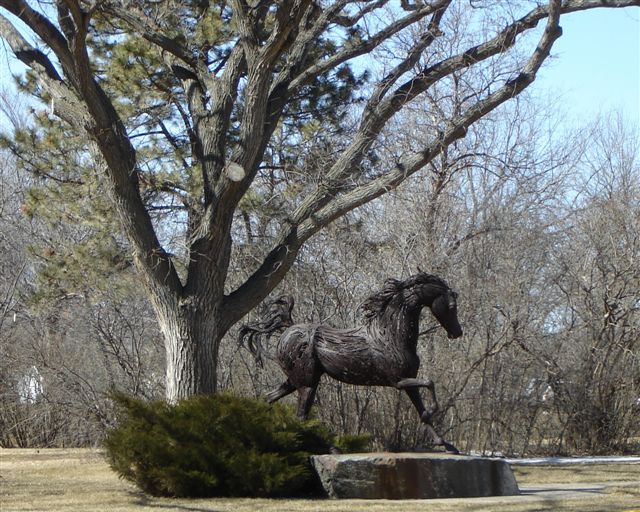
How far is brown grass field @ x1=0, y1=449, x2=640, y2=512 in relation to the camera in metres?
9.04

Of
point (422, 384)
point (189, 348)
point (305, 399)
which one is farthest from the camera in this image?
point (189, 348)

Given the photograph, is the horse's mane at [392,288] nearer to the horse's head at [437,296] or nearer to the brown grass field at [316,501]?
the horse's head at [437,296]

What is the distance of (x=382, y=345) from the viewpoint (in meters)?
10.9

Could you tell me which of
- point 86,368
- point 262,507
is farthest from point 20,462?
point 262,507

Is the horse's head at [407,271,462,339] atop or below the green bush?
atop

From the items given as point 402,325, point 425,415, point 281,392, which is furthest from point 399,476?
point 281,392

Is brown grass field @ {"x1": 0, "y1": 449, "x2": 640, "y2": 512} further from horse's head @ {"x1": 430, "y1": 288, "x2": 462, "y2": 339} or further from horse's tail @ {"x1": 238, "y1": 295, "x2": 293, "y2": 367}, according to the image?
horse's tail @ {"x1": 238, "y1": 295, "x2": 293, "y2": 367}

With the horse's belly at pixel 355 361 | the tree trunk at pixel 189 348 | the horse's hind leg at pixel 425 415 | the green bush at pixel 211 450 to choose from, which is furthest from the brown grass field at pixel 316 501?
the horse's belly at pixel 355 361

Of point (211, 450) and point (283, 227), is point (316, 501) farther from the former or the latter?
point (283, 227)

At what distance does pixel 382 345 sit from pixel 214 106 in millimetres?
4999

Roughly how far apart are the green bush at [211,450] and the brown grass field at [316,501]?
264 mm

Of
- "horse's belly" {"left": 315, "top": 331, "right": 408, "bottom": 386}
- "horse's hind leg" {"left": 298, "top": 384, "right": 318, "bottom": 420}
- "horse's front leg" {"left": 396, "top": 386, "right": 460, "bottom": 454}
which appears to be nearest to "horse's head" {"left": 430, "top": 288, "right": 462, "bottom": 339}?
"horse's belly" {"left": 315, "top": 331, "right": 408, "bottom": 386}

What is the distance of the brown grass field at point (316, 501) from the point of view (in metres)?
9.04

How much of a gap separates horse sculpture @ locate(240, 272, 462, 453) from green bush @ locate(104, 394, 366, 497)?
96 cm
